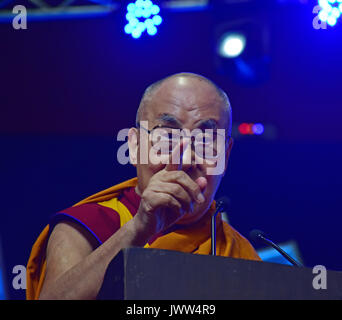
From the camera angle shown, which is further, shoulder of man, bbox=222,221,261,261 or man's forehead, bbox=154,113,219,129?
shoulder of man, bbox=222,221,261,261

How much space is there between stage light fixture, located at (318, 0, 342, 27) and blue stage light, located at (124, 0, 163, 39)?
93 centimetres

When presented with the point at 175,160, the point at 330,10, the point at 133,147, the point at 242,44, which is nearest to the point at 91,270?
the point at 175,160

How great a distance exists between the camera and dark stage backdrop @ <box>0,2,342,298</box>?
322 centimetres

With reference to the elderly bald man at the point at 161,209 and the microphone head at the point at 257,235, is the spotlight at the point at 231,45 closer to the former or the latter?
the elderly bald man at the point at 161,209

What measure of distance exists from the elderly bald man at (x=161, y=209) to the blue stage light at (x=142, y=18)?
1.25 meters

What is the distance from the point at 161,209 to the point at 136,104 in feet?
7.17

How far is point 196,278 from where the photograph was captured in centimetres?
93

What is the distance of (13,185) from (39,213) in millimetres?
241

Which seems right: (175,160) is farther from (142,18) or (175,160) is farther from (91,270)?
(142,18)

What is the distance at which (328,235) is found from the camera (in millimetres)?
3254

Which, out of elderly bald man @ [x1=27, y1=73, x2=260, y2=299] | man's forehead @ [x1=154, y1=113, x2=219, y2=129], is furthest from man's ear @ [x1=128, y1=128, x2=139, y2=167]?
man's forehead @ [x1=154, y1=113, x2=219, y2=129]

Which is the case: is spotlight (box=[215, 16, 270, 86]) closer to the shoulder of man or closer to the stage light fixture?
the stage light fixture
